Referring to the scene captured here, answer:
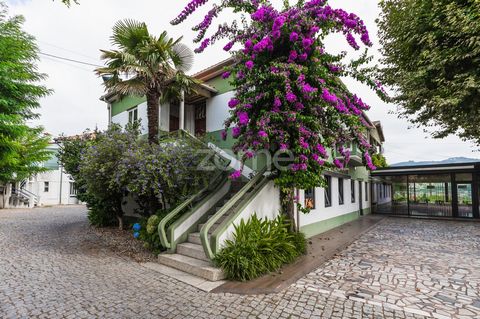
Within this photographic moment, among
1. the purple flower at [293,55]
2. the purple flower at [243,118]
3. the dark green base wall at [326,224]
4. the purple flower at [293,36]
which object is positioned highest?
the purple flower at [293,36]

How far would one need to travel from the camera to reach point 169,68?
8031 mm

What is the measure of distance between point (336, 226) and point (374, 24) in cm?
955

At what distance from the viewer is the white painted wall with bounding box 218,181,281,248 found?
5367mm

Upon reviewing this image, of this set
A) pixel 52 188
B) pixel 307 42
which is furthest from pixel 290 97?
pixel 52 188

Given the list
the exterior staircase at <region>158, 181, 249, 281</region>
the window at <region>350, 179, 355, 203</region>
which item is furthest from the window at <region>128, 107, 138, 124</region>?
the window at <region>350, 179, 355, 203</region>

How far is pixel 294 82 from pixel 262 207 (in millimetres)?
3205

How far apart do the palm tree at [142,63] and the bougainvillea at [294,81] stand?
2006 millimetres

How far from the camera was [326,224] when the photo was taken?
33.6ft

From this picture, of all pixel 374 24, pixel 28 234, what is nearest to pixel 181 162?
pixel 28 234

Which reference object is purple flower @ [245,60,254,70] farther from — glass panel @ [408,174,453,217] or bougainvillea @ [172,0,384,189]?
glass panel @ [408,174,453,217]

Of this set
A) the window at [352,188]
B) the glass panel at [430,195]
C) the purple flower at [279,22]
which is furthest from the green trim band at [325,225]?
the glass panel at [430,195]

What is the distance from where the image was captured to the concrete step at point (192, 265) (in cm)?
469

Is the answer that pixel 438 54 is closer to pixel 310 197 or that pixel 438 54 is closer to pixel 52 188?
pixel 310 197

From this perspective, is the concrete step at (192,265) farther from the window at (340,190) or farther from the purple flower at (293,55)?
the window at (340,190)
